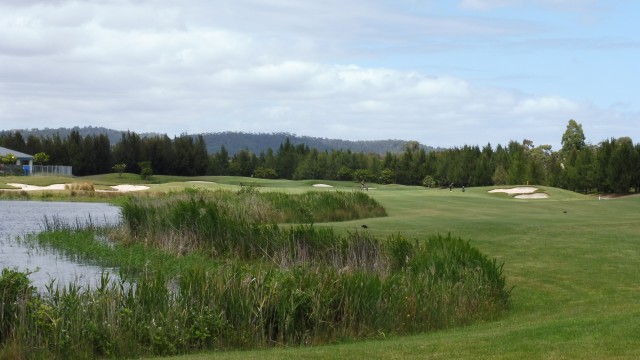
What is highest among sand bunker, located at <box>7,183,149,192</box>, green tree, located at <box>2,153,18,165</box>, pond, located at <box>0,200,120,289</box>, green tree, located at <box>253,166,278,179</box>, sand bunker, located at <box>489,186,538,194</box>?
green tree, located at <box>2,153,18,165</box>

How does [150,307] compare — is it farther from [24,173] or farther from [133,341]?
[24,173]

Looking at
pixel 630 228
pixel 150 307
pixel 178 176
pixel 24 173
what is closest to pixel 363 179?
pixel 178 176

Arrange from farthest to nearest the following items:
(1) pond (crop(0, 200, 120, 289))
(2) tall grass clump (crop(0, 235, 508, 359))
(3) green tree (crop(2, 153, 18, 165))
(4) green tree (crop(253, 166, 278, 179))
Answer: (4) green tree (crop(253, 166, 278, 179)) → (3) green tree (crop(2, 153, 18, 165)) → (1) pond (crop(0, 200, 120, 289)) → (2) tall grass clump (crop(0, 235, 508, 359))

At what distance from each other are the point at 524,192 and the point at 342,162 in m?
42.6

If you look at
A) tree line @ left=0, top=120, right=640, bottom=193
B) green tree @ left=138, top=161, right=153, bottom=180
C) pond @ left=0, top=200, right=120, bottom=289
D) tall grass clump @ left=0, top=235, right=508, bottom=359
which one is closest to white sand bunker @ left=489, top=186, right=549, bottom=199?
tree line @ left=0, top=120, right=640, bottom=193

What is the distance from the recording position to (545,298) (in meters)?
16.8

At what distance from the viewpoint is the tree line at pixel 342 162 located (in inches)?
3295

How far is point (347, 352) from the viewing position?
11617mm

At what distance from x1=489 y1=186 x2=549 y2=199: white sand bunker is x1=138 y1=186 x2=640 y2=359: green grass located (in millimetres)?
29038

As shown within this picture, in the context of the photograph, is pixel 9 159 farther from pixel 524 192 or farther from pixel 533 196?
pixel 533 196

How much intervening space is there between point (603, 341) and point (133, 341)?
276 inches

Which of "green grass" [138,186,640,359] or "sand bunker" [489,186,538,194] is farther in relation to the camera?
"sand bunker" [489,186,538,194]

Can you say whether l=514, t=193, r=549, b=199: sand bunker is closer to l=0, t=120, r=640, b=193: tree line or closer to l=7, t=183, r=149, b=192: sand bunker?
l=0, t=120, r=640, b=193: tree line

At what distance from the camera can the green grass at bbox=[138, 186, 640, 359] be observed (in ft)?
36.7
